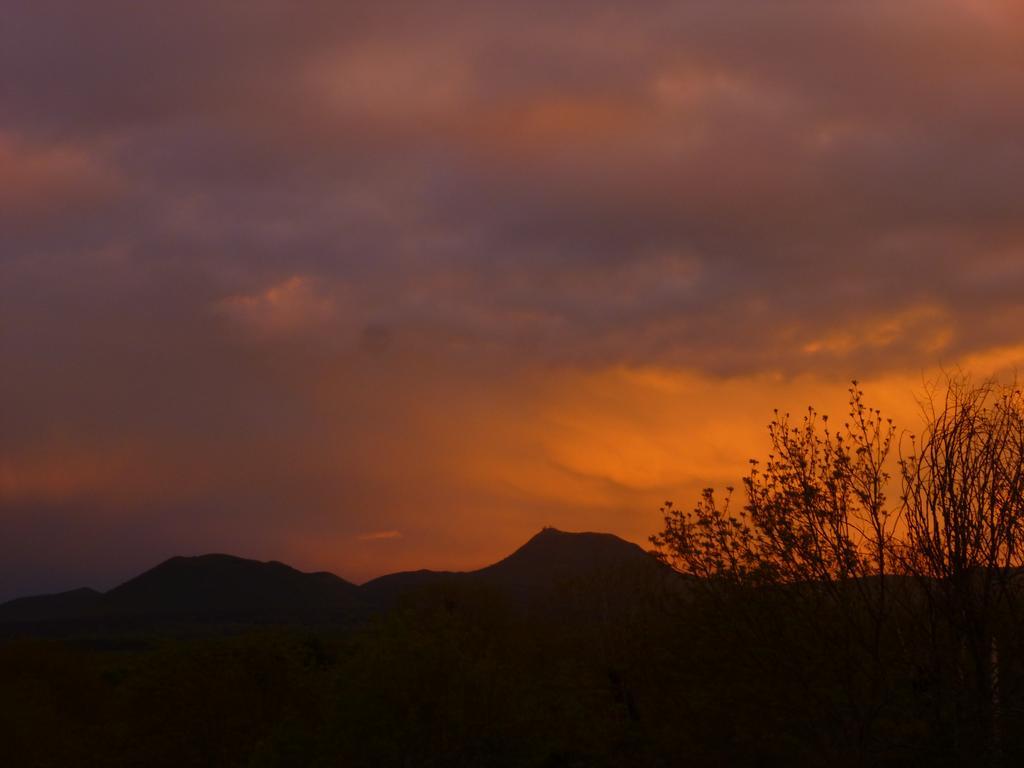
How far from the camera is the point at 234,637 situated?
26.5 metres

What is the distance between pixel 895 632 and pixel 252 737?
14.4 meters

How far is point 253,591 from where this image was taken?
170125mm

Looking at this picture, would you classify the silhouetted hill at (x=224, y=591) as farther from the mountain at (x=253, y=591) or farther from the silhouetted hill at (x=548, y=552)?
the silhouetted hill at (x=548, y=552)

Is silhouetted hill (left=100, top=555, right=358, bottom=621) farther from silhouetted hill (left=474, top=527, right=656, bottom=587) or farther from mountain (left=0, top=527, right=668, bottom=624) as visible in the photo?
A: silhouetted hill (left=474, top=527, right=656, bottom=587)

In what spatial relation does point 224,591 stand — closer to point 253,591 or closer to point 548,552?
point 253,591

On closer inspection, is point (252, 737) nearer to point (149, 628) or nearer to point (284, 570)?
point (149, 628)

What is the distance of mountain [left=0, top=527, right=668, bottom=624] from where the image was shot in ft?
443

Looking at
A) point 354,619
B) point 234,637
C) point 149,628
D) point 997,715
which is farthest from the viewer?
point 149,628

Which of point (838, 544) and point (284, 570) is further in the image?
point (284, 570)

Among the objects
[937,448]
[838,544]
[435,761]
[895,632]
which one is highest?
[937,448]

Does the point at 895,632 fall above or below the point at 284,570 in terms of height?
below

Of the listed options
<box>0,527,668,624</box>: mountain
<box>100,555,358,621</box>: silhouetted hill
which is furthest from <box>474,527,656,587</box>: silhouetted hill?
<box>100,555,358,621</box>: silhouetted hill

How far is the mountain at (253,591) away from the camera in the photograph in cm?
13500

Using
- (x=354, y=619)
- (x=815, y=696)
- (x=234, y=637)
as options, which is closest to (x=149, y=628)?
(x=354, y=619)
